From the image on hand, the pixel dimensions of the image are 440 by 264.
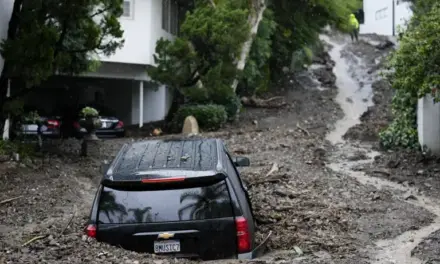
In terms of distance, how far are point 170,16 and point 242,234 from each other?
2099cm

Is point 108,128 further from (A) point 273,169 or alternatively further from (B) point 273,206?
(B) point 273,206

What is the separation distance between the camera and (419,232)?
9.50 m

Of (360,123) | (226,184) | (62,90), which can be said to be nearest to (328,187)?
(226,184)

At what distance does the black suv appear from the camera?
256 inches

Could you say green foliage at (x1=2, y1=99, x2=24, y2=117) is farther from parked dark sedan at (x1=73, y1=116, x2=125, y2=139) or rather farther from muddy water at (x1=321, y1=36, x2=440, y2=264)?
muddy water at (x1=321, y1=36, x2=440, y2=264)

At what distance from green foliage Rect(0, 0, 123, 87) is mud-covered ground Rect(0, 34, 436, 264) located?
205cm

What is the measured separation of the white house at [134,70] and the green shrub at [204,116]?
189 centimetres

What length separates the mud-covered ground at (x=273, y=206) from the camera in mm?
7031

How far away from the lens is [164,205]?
654 centimetres

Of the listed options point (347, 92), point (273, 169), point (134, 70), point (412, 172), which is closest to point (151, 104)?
point (134, 70)

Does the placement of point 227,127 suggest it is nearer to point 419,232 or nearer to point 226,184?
point 419,232

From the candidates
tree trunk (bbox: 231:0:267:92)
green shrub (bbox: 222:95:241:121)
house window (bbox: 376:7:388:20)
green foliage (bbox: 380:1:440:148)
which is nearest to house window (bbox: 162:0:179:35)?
tree trunk (bbox: 231:0:267:92)

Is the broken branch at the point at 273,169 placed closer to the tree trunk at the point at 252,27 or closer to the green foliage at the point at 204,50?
the green foliage at the point at 204,50

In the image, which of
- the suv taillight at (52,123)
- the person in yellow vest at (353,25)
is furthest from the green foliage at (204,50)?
the person in yellow vest at (353,25)
